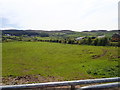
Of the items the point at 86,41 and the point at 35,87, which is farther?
the point at 86,41

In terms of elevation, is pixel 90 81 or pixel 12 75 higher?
pixel 90 81

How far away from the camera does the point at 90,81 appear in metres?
2.43

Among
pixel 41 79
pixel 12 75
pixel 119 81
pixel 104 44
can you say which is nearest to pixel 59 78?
pixel 41 79

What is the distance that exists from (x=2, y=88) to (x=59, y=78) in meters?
12.3

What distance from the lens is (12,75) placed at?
15281mm

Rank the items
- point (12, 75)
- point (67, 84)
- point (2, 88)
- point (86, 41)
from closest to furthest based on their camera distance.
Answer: point (2, 88), point (67, 84), point (12, 75), point (86, 41)

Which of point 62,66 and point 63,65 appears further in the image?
point 63,65

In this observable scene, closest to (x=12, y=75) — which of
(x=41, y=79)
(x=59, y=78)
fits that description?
(x=41, y=79)

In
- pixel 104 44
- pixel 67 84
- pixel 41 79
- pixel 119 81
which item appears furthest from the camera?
pixel 104 44

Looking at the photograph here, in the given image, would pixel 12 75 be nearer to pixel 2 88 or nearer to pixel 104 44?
pixel 2 88

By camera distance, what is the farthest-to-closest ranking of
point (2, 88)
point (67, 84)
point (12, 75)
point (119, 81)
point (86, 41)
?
point (86, 41), point (12, 75), point (119, 81), point (67, 84), point (2, 88)

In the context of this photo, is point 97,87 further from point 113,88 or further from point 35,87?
point 35,87

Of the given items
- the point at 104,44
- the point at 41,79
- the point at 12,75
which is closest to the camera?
the point at 41,79

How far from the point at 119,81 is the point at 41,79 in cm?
1207
